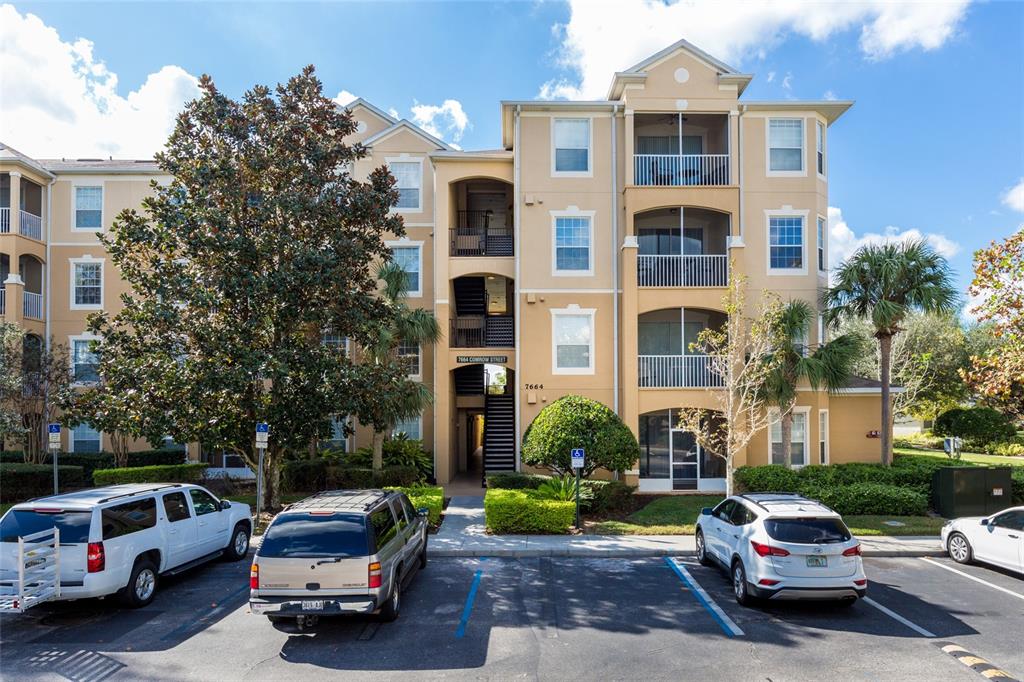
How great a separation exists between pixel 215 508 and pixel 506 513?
6.01m

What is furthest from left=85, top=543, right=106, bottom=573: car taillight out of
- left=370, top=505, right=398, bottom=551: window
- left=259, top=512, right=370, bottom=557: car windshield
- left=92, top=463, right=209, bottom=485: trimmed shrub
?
left=92, top=463, right=209, bottom=485: trimmed shrub

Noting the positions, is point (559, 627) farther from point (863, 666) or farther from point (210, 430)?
point (210, 430)

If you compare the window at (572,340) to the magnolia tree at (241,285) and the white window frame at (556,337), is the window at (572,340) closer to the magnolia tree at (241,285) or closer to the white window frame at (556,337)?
the white window frame at (556,337)

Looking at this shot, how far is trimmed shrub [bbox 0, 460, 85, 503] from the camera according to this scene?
59.6 ft

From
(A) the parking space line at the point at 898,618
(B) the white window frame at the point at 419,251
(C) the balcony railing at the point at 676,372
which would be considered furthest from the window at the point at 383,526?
(B) the white window frame at the point at 419,251

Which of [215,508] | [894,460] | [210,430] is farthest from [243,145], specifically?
[894,460]

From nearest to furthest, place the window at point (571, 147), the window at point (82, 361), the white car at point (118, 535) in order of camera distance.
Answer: the white car at point (118, 535)
the window at point (571, 147)
the window at point (82, 361)

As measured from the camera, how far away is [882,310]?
1723 centimetres

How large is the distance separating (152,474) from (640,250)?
17.5 m

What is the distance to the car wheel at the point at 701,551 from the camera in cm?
1118

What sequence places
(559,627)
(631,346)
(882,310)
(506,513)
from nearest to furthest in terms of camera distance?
(559,627), (506,513), (882,310), (631,346)

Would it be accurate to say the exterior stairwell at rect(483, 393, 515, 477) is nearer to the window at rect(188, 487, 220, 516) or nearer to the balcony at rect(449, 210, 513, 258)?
Result: the balcony at rect(449, 210, 513, 258)

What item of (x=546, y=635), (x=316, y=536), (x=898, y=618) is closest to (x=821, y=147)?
(x=898, y=618)

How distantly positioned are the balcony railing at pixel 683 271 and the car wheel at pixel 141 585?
1499cm
